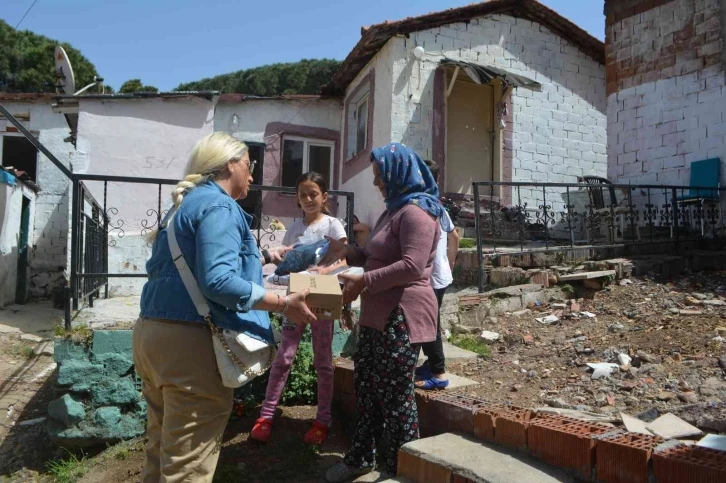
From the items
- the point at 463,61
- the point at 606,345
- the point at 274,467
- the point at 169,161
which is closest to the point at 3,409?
the point at 274,467

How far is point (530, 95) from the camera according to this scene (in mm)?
10844

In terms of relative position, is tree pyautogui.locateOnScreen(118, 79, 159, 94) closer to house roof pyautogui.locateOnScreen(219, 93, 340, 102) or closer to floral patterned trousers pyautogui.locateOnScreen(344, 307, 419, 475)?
house roof pyautogui.locateOnScreen(219, 93, 340, 102)

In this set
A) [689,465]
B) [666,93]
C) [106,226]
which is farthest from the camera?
[666,93]

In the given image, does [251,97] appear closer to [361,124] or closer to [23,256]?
[361,124]

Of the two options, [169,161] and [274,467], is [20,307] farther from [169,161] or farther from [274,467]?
[274,467]

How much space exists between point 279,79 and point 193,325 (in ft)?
81.2

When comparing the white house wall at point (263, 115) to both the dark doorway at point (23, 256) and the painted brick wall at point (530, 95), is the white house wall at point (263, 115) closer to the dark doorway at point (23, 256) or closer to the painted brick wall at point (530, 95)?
the painted brick wall at point (530, 95)

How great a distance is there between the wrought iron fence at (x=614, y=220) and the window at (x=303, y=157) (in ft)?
14.9

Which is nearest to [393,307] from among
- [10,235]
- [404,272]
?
[404,272]

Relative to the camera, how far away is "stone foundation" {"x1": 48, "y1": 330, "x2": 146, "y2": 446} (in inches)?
141

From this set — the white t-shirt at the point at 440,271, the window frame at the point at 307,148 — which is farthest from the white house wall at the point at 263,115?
the white t-shirt at the point at 440,271

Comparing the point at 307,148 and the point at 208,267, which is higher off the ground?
the point at 307,148

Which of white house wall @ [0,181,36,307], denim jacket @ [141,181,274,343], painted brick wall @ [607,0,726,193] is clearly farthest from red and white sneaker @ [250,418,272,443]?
white house wall @ [0,181,36,307]

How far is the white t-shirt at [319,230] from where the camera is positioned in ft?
11.1
